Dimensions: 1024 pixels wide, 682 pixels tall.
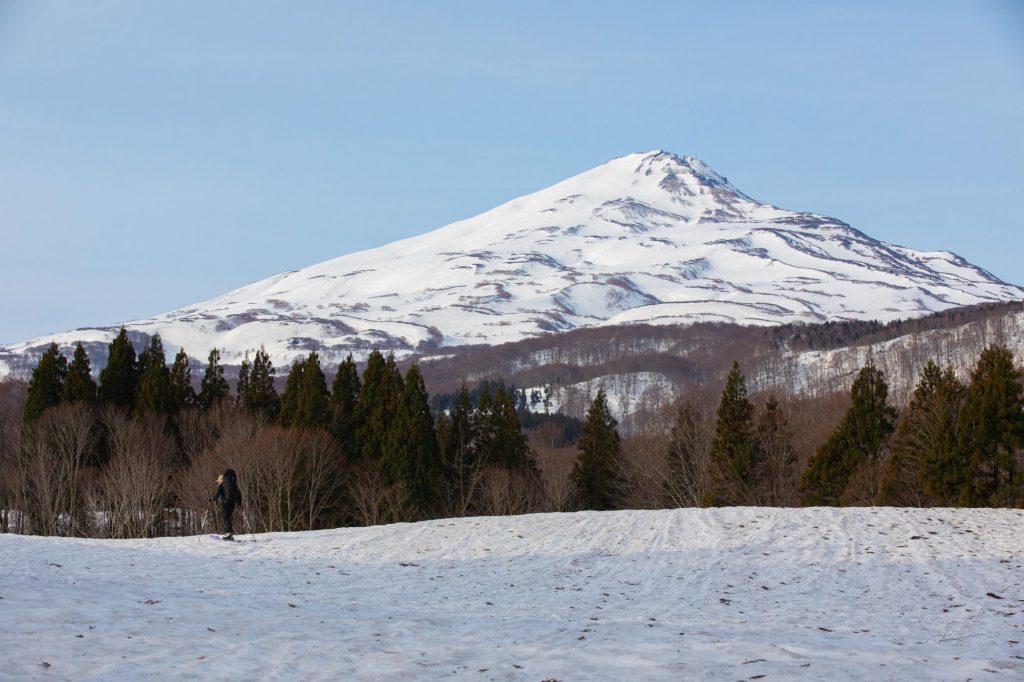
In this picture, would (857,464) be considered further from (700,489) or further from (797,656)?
(797,656)

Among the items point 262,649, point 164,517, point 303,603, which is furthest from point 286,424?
point 262,649

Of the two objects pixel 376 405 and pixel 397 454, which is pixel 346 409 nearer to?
pixel 376 405

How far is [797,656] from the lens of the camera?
12305 mm

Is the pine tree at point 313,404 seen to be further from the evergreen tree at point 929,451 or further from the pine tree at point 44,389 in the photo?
the evergreen tree at point 929,451

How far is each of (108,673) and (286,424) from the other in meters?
43.6

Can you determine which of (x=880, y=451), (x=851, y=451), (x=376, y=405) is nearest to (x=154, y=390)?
(x=376, y=405)

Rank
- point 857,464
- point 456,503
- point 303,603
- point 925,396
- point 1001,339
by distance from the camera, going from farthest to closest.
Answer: point 1001,339, point 456,503, point 857,464, point 925,396, point 303,603

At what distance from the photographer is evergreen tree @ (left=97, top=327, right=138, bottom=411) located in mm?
57938

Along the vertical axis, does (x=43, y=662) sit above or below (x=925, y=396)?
below

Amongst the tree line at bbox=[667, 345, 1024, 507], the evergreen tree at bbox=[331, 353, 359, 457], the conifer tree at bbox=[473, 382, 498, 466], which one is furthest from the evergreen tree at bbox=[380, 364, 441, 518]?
the tree line at bbox=[667, 345, 1024, 507]

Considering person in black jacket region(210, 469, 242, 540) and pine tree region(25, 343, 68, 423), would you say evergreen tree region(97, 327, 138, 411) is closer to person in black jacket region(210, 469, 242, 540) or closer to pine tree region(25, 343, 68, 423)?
pine tree region(25, 343, 68, 423)

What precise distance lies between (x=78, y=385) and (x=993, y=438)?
4738 centimetres

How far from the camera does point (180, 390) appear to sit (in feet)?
191

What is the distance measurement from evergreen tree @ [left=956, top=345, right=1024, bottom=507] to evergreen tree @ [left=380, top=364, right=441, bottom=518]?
25.1 metres
